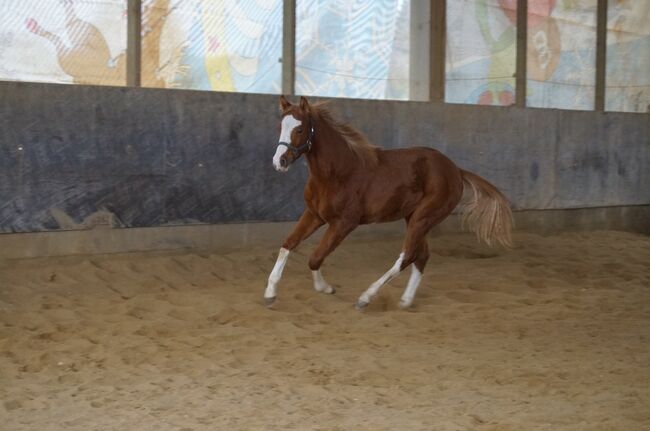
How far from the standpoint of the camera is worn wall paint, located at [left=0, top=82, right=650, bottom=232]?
21.1 feet

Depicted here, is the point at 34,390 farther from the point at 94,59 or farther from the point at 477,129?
the point at 477,129

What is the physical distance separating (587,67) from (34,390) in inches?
362

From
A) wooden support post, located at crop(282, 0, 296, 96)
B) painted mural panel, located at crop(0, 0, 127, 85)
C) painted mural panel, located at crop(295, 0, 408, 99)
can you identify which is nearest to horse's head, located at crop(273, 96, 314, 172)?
painted mural panel, located at crop(0, 0, 127, 85)

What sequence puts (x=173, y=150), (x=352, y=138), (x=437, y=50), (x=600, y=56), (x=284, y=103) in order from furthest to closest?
1. (x=600, y=56)
2. (x=437, y=50)
3. (x=173, y=150)
4. (x=352, y=138)
5. (x=284, y=103)

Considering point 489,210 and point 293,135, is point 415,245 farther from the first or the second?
point 293,135

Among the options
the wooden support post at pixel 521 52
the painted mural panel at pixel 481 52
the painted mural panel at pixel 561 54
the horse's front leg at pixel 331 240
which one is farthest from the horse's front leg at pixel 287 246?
the painted mural panel at pixel 561 54

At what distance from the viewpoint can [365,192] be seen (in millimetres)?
6250

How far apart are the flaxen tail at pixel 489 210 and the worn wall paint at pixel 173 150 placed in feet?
6.12

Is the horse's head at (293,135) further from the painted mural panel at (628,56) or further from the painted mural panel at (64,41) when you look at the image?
the painted mural panel at (628,56)

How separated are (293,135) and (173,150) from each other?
1731 millimetres

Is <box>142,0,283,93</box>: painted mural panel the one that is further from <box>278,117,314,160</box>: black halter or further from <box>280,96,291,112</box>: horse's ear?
<box>278,117,314,160</box>: black halter

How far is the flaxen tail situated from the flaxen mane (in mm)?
915

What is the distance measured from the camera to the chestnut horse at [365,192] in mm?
6016

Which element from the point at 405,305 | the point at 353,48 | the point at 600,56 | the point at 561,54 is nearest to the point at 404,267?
the point at 405,305
